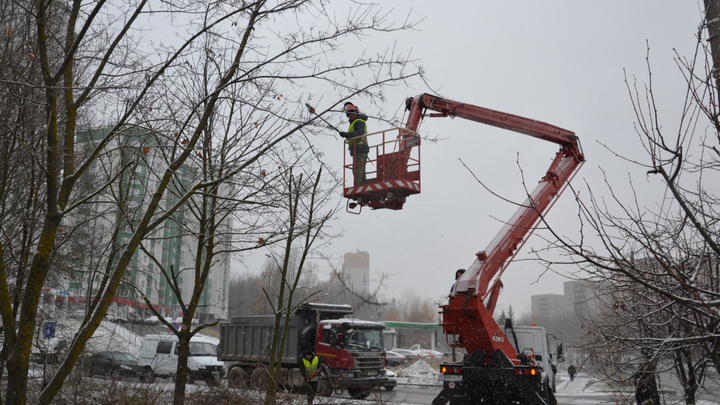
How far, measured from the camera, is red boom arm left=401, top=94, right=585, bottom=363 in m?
10.0

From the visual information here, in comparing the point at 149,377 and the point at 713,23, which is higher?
the point at 713,23

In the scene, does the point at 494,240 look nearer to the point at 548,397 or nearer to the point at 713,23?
the point at 548,397

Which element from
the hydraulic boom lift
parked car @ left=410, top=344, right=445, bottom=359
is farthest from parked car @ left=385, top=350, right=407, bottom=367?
the hydraulic boom lift

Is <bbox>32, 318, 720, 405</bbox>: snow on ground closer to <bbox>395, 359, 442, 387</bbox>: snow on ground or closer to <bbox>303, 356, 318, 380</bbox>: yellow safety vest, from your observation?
<bbox>395, 359, 442, 387</bbox>: snow on ground

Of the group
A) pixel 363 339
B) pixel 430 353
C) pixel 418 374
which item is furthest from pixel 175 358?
pixel 430 353

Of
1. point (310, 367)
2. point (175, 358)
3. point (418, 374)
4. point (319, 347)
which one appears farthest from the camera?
point (418, 374)

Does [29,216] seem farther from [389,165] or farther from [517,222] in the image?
[517,222]

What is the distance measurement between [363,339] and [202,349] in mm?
9307

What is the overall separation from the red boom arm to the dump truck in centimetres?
720

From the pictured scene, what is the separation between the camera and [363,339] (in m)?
18.1

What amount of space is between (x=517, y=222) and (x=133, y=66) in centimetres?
818

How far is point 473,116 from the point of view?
39.1 ft

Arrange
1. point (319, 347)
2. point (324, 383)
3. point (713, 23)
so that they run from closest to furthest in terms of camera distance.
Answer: point (713, 23) → point (324, 383) → point (319, 347)

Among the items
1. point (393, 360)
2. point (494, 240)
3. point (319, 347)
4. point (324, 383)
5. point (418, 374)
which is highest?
point (494, 240)
